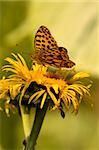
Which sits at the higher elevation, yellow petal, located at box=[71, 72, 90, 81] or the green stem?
yellow petal, located at box=[71, 72, 90, 81]

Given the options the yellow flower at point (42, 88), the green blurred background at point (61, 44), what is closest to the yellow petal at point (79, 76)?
the yellow flower at point (42, 88)

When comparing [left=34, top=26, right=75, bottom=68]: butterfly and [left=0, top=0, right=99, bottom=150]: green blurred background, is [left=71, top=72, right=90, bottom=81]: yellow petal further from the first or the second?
[left=0, top=0, right=99, bottom=150]: green blurred background

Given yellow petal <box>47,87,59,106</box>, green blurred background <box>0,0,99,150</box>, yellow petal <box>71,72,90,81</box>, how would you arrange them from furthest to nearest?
1. green blurred background <box>0,0,99,150</box>
2. yellow petal <box>71,72,90,81</box>
3. yellow petal <box>47,87,59,106</box>

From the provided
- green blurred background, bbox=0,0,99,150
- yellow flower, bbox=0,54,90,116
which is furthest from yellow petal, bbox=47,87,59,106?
green blurred background, bbox=0,0,99,150

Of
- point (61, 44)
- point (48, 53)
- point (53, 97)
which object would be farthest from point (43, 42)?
point (61, 44)

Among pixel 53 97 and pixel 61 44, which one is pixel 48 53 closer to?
pixel 53 97

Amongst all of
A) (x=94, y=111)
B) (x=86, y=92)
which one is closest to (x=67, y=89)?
(x=86, y=92)

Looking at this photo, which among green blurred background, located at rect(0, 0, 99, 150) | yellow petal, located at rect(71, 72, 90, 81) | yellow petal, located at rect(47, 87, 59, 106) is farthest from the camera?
green blurred background, located at rect(0, 0, 99, 150)

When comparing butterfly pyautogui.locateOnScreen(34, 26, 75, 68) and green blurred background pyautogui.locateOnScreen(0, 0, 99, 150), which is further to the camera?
green blurred background pyautogui.locateOnScreen(0, 0, 99, 150)
